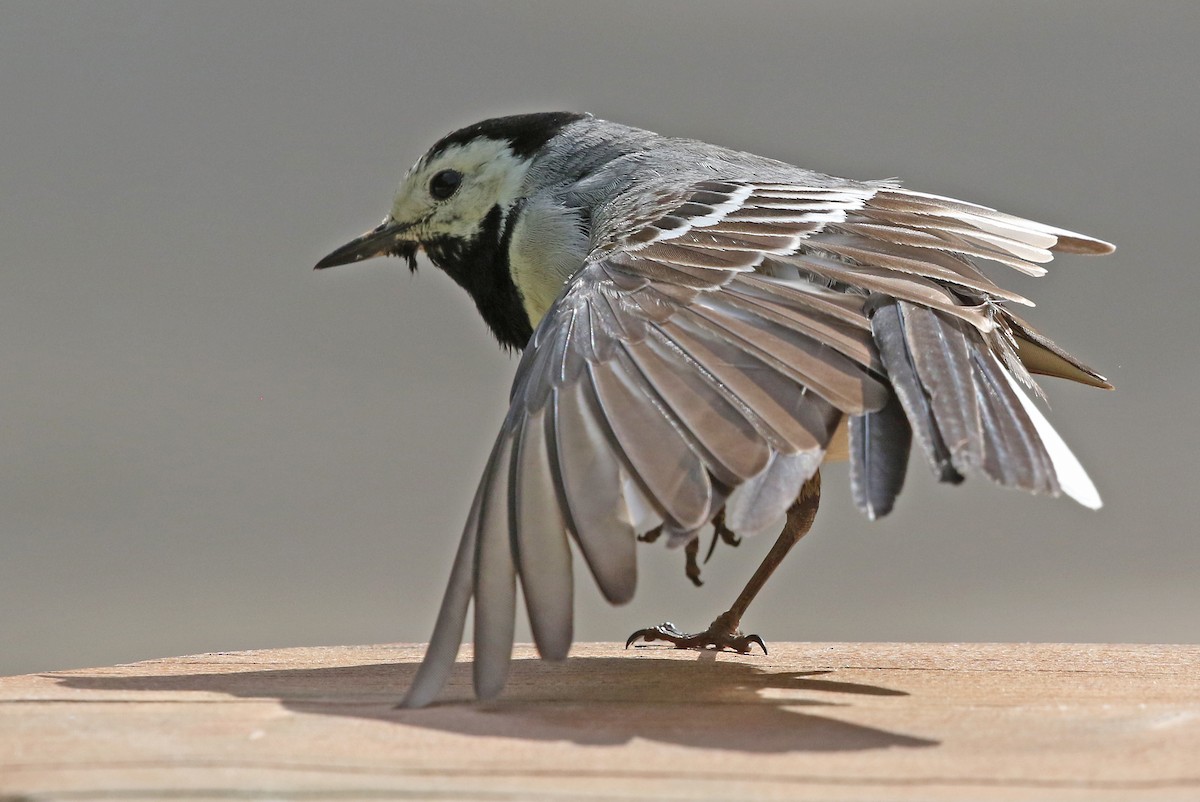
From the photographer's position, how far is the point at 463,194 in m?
3.68

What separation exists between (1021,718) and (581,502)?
0.64 m

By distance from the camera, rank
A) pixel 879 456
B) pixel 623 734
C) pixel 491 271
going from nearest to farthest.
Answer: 1. pixel 623 734
2. pixel 879 456
3. pixel 491 271

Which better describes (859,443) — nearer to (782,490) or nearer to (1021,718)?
(782,490)

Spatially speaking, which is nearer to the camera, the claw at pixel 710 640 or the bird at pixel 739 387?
the bird at pixel 739 387

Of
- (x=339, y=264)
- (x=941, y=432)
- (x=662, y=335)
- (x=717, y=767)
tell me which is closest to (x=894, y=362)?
(x=941, y=432)

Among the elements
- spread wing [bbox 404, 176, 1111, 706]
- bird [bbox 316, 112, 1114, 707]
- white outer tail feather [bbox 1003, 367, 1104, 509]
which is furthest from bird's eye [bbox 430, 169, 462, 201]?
white outer tail feather [bbox 1003, 367, 1104, 509]

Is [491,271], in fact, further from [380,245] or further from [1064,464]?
[1064,464]

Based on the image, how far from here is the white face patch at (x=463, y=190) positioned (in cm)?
365

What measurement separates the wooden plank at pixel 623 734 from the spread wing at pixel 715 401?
0.17 meters

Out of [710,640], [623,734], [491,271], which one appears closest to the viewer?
[623,734]

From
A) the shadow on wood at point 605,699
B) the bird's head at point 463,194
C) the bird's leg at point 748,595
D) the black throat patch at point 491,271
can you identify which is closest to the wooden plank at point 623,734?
the shadow on wood at point 605,699

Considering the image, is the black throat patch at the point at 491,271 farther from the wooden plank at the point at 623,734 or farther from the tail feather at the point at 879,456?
the tail feather at the point at 879,456

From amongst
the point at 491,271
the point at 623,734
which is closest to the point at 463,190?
the point at 491,271

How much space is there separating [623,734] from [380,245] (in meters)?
2.34
